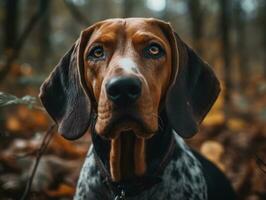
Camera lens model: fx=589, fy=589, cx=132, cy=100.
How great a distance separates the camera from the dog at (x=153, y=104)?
4527 mm

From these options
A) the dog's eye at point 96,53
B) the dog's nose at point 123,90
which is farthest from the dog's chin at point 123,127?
the dog's eye at point 96,53

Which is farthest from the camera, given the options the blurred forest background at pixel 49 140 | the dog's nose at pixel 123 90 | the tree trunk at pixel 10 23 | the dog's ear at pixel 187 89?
the tree trunk at pixel 10 23

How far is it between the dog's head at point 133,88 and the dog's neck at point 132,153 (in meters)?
0.20

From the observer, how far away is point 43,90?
199 inches

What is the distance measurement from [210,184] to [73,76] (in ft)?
5.57

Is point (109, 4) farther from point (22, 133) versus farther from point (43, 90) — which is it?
point (43, 90)

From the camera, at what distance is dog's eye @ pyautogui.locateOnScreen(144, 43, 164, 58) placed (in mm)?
4512

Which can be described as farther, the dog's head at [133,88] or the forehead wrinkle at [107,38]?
the forehead wrinkle at [107,38]

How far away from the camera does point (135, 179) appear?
187 inches

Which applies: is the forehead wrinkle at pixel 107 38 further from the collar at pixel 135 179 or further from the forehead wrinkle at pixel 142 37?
the collar at pixel 135 179

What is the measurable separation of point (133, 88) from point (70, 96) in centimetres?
109

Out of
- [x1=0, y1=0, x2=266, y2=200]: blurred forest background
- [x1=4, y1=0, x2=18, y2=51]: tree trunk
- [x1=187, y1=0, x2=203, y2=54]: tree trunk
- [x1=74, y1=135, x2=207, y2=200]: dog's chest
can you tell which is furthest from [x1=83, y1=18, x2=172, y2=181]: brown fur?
[x1=187, y1=0, x2=203, y2=54]: tree trunk

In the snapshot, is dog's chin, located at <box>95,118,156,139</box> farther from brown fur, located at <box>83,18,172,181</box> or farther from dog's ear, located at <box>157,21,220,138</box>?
dog's ear, located at <box>157,21,220,138</box>

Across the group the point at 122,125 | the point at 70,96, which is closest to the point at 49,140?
the point at 70,96
